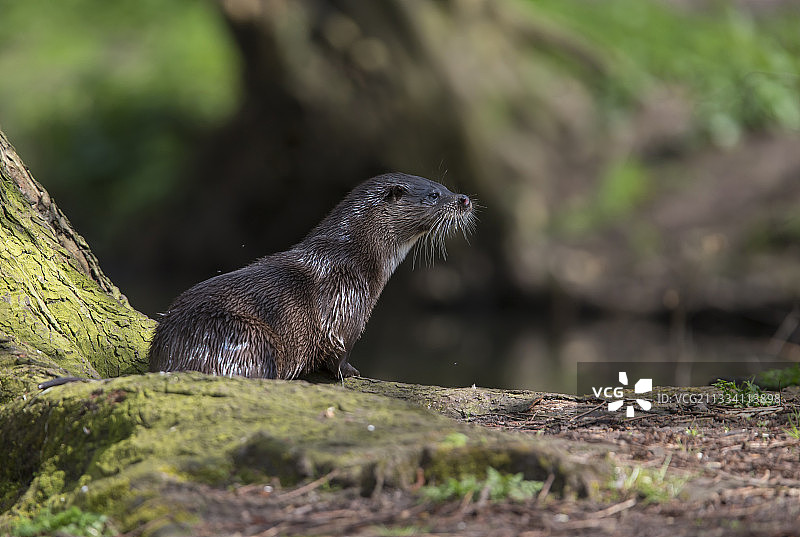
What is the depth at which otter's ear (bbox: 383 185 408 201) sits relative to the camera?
6086mm

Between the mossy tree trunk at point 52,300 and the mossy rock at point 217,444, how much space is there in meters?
0.82

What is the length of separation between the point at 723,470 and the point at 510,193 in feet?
35.3

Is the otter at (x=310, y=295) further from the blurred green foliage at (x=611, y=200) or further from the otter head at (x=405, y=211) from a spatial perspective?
the blurred green foliage at (x=611, y=200)

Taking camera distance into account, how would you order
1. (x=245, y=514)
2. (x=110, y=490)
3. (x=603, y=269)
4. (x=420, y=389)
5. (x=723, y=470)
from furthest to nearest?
(x=603, y=269)
(x=420, y=389)
(x=723, y=470)
(x=110, y=490)
(x=245, y=514)

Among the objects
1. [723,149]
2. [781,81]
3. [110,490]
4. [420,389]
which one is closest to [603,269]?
[723,149]

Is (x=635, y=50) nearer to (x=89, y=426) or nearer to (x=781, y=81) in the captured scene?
(x=781, y=81)

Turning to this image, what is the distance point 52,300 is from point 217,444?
7.84 feet

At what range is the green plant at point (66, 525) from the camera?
309 centimetres

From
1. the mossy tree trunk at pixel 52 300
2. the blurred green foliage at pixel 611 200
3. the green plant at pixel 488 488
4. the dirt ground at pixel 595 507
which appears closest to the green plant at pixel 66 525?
the dirt ground at pixel 595 507

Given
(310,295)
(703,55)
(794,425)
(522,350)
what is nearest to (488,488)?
(794,425)

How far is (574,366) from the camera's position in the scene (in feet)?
33.8

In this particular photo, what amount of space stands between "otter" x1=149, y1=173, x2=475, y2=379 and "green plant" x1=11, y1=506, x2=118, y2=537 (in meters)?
1.59

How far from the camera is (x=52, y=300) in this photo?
17.6 feet

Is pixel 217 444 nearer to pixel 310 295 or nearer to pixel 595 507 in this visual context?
pixel 595 507
